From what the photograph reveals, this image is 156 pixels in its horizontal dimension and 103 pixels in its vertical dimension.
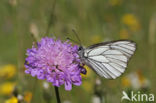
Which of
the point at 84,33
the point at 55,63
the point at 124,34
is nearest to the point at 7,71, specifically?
the point at 84,33

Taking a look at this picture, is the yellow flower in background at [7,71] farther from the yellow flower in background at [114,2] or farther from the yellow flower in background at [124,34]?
the yellow flower in background at [114,2]

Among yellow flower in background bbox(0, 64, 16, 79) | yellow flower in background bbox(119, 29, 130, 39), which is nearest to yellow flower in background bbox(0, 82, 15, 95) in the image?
yellow flower in background bbox(0, 64, 16, 79)

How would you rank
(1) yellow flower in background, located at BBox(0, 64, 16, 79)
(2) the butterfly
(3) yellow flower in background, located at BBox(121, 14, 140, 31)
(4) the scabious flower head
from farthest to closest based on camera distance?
(3) yellow flower in background, located at BBox(121, 14, 140, 31)
(1) yellow flower in background, located at BBox(0, 64, 16, 79)
(2) the butterfly
(4) the scabious flower head

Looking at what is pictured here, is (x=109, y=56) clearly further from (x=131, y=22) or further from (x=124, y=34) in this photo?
(x=131, y=22)

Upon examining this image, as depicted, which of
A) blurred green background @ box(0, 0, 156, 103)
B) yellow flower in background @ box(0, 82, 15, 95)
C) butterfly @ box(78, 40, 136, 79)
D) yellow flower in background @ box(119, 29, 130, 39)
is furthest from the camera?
yellow flower in background @ box(119, 29, 130, 39)

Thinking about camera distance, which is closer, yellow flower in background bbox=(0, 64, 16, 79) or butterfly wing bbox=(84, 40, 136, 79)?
butterfly wing bbox=(84, 40, 136, 79)

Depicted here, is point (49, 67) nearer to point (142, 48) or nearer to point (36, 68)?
point (36, 68)

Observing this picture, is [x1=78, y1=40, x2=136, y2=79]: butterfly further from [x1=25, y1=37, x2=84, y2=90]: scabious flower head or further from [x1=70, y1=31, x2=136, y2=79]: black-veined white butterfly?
[x1=25, y1=37, x2=84, y2=90]: scabious flower head
